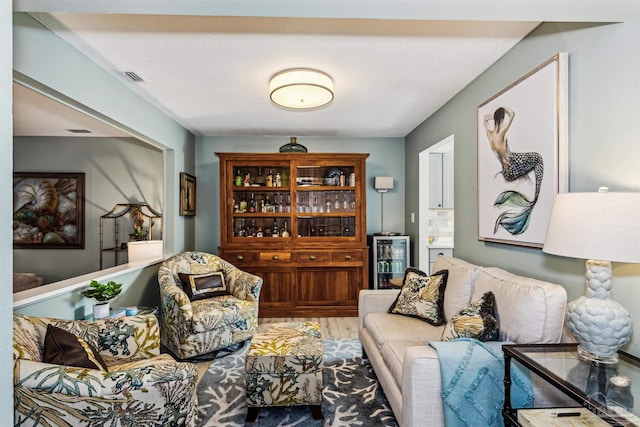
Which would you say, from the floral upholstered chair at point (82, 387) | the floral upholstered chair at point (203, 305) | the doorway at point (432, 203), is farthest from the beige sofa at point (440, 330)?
the doorway at point (432, 203)

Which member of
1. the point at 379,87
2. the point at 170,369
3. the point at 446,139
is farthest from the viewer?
the point at 446,139

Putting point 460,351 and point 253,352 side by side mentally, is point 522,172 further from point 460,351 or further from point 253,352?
point 253,352

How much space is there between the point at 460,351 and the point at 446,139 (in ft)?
7.95

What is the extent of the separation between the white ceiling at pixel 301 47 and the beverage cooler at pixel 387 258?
181cm

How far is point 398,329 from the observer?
8.11 ft

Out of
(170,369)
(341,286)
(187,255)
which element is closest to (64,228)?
(187,255)

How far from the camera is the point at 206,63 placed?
101 inches

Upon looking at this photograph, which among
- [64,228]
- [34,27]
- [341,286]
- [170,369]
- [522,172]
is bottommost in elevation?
[341,286]

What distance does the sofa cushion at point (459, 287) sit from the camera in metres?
2.44

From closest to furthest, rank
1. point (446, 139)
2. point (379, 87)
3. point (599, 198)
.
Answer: point (599, 198) → point (379, 87) → point (446, 139)

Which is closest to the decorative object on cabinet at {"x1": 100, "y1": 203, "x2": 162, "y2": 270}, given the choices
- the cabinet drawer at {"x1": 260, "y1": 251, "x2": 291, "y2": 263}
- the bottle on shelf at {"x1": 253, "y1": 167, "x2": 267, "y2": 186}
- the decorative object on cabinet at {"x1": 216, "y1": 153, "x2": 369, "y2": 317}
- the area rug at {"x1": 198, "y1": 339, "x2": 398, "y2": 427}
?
the decorative object on cabinet at {"x1": 216, "y1": 153, "x2": 369, "y2": 317}

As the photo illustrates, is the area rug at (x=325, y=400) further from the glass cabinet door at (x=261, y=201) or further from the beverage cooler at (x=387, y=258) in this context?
the glass cabinet door at (x=261, y=201)

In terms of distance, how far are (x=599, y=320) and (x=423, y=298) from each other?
1347mm

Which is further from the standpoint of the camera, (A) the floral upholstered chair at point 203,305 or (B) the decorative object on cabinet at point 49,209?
(B) the decorative object on cabinet at point 49,209
